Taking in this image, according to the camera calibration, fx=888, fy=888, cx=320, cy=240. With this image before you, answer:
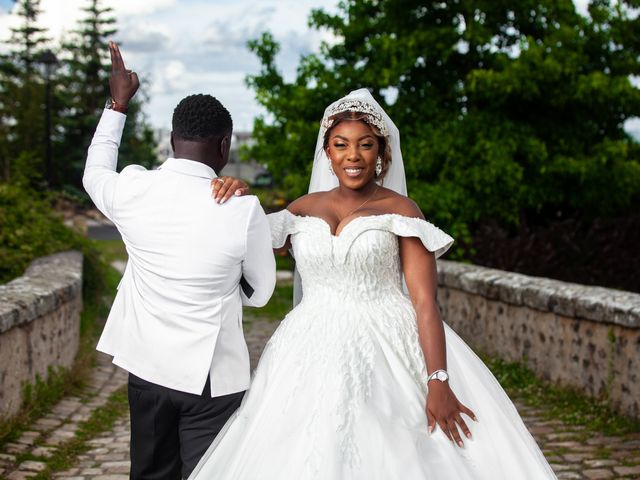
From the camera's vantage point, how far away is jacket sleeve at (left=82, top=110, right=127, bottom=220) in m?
3.33

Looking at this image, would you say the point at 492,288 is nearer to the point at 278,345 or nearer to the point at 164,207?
the point at 278,345

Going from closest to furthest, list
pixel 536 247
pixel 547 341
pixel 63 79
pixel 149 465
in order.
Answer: pixel 149 465 → pixel 547 341 → pixel 536 247 → pixel 63 79

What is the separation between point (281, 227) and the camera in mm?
3762

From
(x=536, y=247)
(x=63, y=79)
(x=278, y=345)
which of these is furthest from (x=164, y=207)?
(x=63, y=79)

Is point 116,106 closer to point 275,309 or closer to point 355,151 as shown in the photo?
point 355,151

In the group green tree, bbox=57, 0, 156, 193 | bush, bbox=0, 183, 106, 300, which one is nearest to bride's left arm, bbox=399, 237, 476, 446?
bush, bbox=0, 183, 106, 300

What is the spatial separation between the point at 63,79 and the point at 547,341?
42473 mm

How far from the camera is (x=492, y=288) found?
8.70 metres

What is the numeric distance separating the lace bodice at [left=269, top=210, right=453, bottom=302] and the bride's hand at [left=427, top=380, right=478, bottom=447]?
→ 0.50m

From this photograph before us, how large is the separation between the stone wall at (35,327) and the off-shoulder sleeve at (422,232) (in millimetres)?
3358

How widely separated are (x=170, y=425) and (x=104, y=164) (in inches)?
40.7

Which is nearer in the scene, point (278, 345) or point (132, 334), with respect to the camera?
point (132, 334)

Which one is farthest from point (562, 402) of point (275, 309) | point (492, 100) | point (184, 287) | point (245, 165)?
point (245, 165)

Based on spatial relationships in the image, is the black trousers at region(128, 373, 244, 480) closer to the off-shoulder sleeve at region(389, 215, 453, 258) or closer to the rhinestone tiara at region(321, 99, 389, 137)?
the off-shoulder sleeve at region(389, 215, 453, 258)
